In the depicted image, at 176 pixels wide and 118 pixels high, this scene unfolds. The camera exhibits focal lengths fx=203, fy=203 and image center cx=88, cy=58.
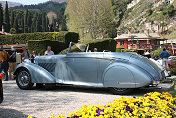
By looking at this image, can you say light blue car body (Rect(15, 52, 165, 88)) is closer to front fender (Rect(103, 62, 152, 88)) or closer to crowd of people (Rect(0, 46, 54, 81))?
front fender (Rect(103, 62, 152, 88))

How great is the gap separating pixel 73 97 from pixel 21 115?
2.01m

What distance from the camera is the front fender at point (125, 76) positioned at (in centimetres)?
596

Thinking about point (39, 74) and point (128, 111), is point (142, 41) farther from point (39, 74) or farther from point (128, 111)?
point (128, 111)

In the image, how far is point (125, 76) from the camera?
6.10m

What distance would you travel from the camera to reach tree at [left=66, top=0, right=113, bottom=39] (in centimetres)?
4444

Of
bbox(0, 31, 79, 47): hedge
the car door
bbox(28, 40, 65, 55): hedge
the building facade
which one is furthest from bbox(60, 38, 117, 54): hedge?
the building facade

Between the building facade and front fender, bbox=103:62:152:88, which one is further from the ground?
the building facade

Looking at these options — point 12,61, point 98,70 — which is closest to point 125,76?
point 98,70

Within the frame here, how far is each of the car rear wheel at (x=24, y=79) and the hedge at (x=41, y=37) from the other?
15593 millimetres

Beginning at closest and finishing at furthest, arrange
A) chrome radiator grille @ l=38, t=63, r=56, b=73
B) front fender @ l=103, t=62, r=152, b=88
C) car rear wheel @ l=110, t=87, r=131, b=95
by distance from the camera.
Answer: front fender @ l=103, t=62, r=152, b=88 < car rear wheel @ l=110, t=87, r=131, b=95 < chrome radiator grille @ l=38, t=63, r=56, b=73

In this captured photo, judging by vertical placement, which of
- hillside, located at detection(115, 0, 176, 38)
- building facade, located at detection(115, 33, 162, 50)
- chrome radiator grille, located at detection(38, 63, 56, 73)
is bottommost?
chrome radiator grille, located at detection(38, 63, 56, 73)

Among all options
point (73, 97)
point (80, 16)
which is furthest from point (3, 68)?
point (80, 16)

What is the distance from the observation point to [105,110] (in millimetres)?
2963

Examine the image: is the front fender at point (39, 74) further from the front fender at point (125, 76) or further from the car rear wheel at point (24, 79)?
the front fender at point (125, 76)
